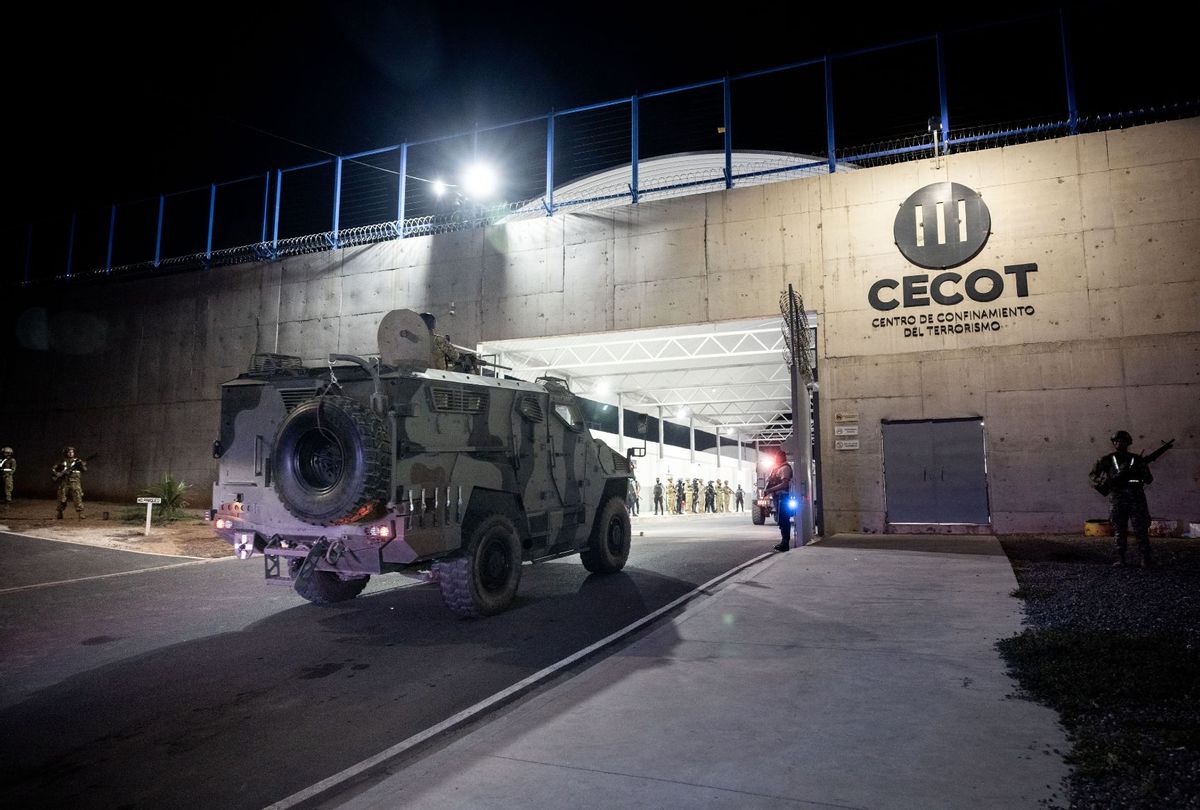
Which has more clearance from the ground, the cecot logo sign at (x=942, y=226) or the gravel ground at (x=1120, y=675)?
the cecot logo sign at (x=942, y=226)

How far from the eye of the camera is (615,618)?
622cm

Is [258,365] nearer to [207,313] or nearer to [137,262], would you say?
[207,313]

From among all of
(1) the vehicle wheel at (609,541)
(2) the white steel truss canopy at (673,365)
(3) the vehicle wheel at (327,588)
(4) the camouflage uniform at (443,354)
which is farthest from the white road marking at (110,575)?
(1) the vehicle wheel at (609,541)

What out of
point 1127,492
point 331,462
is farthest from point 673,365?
point 331,462

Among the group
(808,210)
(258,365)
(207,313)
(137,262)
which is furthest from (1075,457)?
(137,262)

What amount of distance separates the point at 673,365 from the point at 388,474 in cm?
1851

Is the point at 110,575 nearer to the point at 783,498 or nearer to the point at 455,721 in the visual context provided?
the point at 455,721

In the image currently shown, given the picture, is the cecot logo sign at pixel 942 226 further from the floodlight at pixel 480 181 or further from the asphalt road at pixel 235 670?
the floodlight at pixel 480 181

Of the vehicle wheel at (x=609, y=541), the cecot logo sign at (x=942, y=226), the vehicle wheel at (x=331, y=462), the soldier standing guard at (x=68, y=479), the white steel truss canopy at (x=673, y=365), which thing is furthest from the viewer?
the white steel truss canopy at (x=673, y=365)

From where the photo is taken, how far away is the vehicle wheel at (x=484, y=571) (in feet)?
20.1

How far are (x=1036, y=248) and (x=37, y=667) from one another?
51.1 ft

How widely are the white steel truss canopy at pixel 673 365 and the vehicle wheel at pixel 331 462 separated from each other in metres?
7.38

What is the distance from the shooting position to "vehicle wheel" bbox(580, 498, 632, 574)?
866 centimetres

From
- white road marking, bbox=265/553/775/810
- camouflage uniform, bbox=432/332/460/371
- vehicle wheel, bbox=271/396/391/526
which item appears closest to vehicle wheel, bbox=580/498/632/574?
white road marking, bbox=265/553/775/810
